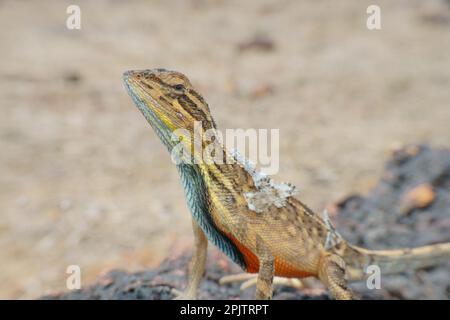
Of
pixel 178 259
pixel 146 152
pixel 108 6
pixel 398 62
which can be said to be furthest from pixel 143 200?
pixel 108 6

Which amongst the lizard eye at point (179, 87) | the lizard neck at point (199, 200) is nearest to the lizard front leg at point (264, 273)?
the lizard neck at point (199, 200)

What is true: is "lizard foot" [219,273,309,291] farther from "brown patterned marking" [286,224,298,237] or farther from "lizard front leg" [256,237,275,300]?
"lizard front leg" [256,237,275,300]

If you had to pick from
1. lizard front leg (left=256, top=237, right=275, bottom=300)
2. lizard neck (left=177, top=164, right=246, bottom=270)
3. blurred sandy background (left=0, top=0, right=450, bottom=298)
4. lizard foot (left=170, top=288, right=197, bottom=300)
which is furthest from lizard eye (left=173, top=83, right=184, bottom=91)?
blurred sandy background (left=0, top=0, right=450, bottom=298)

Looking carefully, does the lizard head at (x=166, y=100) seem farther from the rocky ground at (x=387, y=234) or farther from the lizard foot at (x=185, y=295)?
the rocky ground at (x=387, y=234)

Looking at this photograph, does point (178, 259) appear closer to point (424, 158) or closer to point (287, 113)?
point (424, 158)

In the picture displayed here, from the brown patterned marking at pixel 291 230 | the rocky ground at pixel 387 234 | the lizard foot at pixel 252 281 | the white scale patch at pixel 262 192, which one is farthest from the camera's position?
the lizard foot at pixel 252 281
